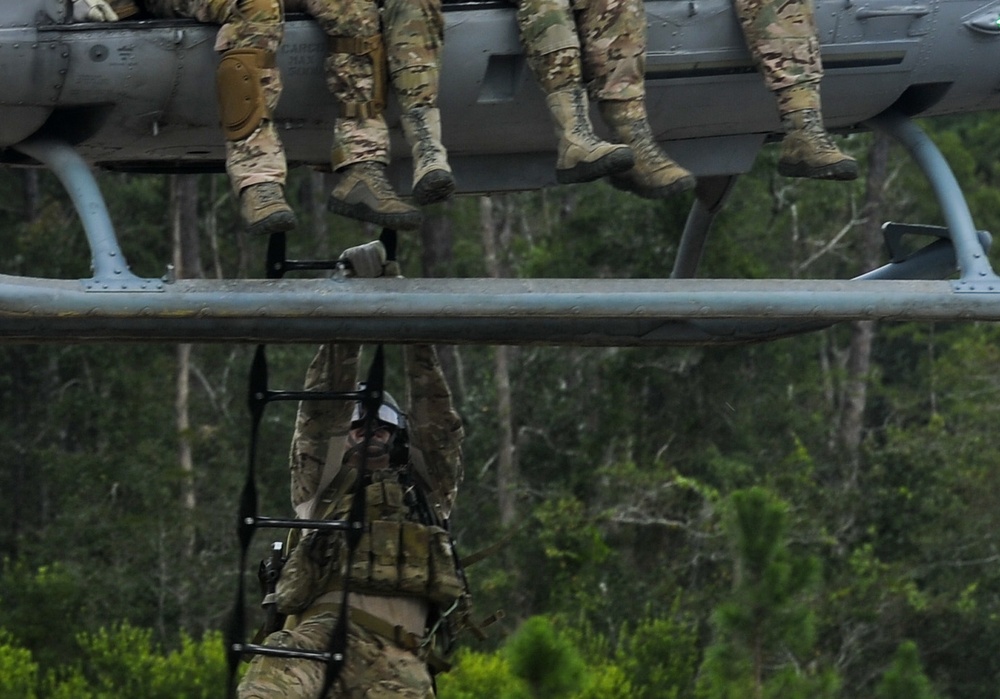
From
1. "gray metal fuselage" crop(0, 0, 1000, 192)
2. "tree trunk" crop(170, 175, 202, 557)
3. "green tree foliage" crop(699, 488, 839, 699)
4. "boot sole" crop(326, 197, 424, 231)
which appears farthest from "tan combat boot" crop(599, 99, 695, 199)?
"tree trunk" crop(170, 175, 202, 557)

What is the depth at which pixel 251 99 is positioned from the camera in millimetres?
5316

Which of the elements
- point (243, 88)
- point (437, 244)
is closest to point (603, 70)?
point (243, 88)

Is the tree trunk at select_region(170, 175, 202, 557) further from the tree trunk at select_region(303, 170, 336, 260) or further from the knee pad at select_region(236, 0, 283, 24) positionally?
the knee pad at select_region(236, 0, 283, 24)

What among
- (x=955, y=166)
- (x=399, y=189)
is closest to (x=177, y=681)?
(x=399, y=189)

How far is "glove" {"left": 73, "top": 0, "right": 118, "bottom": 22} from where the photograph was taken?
5.43m

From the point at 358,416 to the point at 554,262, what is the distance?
1245cm

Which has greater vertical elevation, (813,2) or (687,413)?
(813,2)

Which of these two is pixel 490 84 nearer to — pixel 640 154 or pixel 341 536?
pixel 640 154

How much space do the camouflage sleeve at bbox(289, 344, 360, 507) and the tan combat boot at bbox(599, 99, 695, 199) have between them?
3.89 feet

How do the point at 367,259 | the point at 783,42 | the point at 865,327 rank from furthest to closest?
the point at 865,327 → the point at 367,259 → the point at 783,42

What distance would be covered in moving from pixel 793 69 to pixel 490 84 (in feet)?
2.89

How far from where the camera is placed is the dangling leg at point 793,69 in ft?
18.7

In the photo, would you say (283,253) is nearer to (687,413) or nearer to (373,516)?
(373,516)

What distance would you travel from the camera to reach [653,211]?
18.0 m
